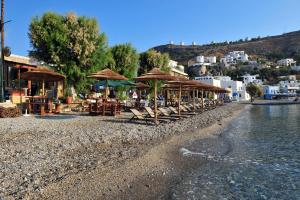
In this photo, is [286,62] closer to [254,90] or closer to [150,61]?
[254,90]

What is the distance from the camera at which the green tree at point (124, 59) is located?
3806 centimetres

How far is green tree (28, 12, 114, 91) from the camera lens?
91.0ft

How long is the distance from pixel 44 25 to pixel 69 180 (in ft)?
78.3

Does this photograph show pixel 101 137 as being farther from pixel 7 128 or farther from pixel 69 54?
pixel 69 54

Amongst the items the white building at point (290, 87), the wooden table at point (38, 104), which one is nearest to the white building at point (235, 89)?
the white building at point (290, 87)

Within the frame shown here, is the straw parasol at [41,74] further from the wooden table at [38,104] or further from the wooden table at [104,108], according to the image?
the wooden table at [104,108]

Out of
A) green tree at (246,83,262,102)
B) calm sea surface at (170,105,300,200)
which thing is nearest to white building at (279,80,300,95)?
green tree at (246,83,262,102)

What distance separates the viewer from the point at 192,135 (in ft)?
53.4

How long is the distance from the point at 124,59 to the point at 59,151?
28.6m

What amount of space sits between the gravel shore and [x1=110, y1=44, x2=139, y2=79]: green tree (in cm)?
2204

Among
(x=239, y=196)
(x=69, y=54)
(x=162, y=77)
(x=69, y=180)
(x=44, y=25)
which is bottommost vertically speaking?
(x=239, y=196)

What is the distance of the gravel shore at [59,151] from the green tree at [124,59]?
72.3 feet

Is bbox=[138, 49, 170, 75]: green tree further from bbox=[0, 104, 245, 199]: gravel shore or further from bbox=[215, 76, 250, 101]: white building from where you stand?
bbox=[215, 76, 250, 101]: white building

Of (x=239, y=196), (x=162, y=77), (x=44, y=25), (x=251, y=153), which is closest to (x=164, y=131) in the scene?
(x=162, y=77)
